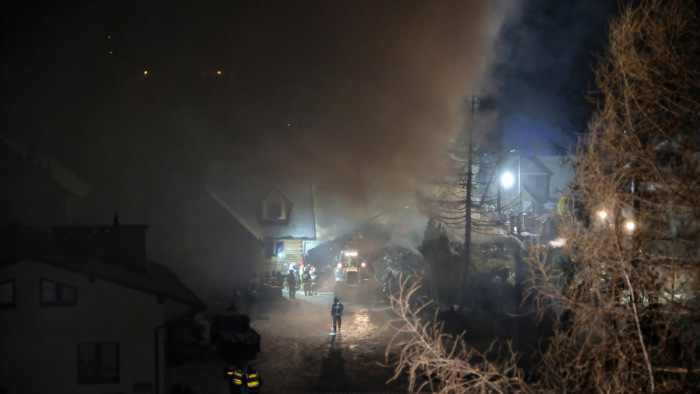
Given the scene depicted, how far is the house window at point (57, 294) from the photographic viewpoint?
12.0 meters

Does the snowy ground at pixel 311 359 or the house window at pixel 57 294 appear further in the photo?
the snowy ground at pixel 311 359

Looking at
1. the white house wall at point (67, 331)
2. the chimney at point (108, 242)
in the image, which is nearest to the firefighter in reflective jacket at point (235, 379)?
the white house wall at point (67, 331)

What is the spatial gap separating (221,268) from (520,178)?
32935 mm

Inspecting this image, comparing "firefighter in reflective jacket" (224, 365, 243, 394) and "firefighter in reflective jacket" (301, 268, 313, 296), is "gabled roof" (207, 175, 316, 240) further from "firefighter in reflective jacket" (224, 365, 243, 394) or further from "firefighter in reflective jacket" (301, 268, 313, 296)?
"firefighter in reflective jacket" (224, 365, 243, 394)

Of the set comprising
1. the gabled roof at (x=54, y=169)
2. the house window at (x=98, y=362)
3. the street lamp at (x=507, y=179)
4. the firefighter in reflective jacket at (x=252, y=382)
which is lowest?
the firefighter in reflective jacket at (x=252, y=382)

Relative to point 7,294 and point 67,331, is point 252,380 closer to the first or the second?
point 67,331

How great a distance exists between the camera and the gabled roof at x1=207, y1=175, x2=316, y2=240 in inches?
1389

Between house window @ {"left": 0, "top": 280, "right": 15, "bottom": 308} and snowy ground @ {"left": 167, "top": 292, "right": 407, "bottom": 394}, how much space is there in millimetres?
4753

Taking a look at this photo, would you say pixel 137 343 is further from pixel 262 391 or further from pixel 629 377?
pixel 629 377

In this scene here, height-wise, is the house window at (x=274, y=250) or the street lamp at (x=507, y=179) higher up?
the street lamp at (x=507, y=179)

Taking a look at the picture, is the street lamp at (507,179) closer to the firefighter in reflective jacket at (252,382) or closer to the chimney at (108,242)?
the chimney at (108,242)

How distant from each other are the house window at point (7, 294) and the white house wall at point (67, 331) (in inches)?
4.2

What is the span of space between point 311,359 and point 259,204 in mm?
20844

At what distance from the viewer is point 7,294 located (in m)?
11.8
